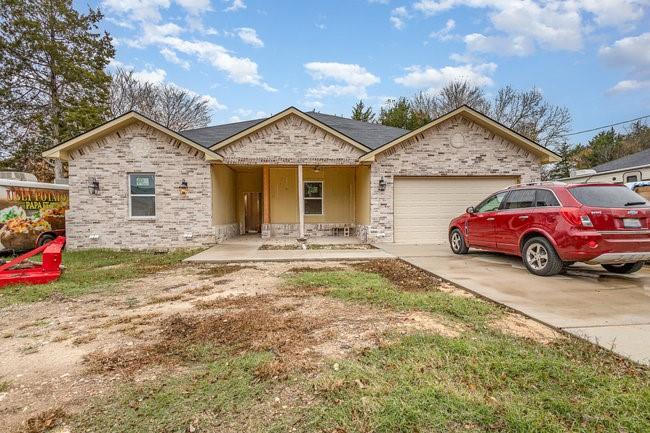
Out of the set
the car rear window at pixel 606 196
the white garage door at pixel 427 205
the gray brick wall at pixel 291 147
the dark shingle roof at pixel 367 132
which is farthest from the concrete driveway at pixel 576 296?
the dark shingle roof at pixel 367 132

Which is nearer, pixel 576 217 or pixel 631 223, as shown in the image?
pixel 631 223

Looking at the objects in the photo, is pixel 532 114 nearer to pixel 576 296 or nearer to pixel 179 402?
pixel 576 296

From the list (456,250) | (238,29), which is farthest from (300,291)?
(238,29)

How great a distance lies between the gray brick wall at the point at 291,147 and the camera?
453 inches

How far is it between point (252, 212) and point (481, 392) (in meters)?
15.0

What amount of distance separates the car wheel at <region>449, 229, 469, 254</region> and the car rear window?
3211 mm

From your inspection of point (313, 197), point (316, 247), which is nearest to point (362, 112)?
point (313, 197)

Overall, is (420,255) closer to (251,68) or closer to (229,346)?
(229,346)

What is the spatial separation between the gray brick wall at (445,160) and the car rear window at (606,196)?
583 cm

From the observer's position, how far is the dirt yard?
2590 millimetres

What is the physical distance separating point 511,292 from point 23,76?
24.9 meters

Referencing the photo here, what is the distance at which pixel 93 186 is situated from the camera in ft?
35.4

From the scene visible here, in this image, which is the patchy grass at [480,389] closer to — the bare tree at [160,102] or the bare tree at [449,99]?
the bare tree at [160,102]

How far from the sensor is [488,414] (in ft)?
6.90
